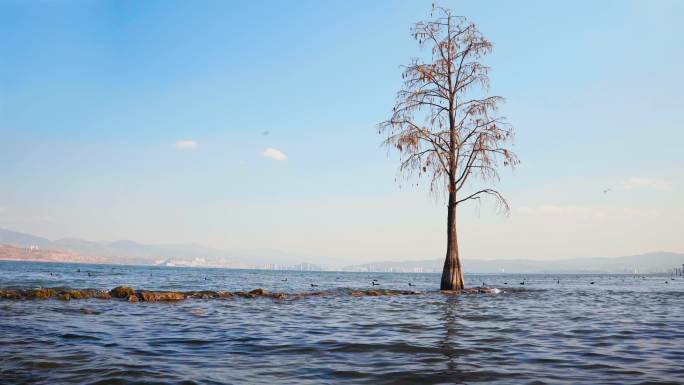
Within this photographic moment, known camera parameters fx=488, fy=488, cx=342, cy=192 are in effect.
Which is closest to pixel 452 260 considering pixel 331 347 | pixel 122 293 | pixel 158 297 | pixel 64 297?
pixel 158 297

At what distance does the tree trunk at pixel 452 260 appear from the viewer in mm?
28734

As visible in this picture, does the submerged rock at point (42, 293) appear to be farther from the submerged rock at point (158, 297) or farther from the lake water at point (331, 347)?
the submerged rock at point (158, 297)

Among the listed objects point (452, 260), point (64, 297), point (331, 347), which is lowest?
point (64, 297)

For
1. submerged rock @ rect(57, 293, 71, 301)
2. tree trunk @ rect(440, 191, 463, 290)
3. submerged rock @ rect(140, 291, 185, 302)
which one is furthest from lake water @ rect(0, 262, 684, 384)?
tree trunk @ rect(440, 191, 463, 290)

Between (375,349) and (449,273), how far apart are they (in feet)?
67.8

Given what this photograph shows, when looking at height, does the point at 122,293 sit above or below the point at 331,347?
below

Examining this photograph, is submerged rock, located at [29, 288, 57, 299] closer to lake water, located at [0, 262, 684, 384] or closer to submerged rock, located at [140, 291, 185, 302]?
Answer: lake water, located at [0, 262, 684, 384]

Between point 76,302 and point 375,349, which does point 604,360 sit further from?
point 76,302

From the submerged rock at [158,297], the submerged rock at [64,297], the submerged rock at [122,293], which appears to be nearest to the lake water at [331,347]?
the submerged rock at [64,297]

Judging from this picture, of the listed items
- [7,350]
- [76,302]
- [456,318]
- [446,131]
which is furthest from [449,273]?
[7,350]

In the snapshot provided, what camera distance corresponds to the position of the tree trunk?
28734 millimetres

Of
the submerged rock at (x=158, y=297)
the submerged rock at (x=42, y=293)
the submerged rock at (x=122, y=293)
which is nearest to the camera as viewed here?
the submerged rock at (x=42, y=293)

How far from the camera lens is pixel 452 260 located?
2883 cm

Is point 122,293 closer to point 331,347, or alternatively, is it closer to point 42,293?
point 42,293
